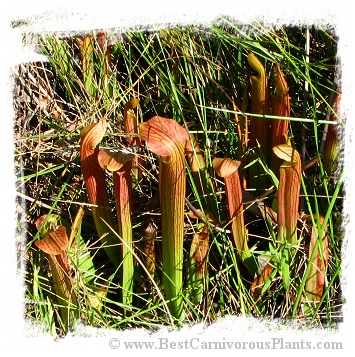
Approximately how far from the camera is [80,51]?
1.45 meters

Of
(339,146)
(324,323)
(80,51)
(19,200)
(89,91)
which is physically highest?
(80,51)

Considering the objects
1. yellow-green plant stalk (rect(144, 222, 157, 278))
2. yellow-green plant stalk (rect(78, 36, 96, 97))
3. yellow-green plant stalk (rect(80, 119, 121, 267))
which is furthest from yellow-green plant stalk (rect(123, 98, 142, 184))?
yellow-green plant stalk (rect(78, 36, 96, 97))

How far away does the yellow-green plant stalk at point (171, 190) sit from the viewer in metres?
0.82

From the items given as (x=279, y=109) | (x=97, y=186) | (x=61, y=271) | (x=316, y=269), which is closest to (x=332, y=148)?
(x=279, y=109)

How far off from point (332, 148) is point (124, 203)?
0.52 meters

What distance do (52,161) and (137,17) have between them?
18.1 inches

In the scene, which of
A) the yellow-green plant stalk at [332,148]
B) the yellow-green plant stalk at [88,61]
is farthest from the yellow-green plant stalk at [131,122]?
the yellow-green plant stalk at [332,148]

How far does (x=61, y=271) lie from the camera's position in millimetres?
1055

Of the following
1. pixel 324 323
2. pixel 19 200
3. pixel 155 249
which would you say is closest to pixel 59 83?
pixel 19 200

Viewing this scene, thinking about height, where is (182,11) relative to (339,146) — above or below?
above

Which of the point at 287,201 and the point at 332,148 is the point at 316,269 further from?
the point at 332,148

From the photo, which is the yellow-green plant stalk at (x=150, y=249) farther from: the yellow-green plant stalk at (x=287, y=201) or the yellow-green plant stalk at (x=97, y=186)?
the yellow-green plant stalk at (x=287, y=201)

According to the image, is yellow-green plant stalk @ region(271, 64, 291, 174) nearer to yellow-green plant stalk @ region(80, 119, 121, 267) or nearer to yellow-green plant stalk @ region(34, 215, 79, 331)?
yellow-green plant stalk @ region(80, 119, 121, 267)

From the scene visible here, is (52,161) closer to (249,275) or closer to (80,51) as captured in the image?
(80,51)
